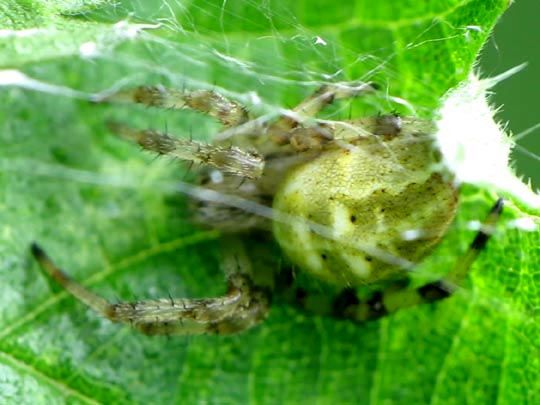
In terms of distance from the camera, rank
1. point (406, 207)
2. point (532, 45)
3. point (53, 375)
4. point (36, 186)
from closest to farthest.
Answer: point (406, 207) → point (53, 375) → point (36, 186) → point (532, 45)

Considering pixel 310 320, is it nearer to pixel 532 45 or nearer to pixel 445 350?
pixel 445 350

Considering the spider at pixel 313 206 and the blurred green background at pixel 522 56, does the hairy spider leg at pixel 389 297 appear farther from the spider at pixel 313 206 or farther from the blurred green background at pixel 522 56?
the blurred green background at pixel 522 56

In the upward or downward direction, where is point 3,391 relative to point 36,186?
downward

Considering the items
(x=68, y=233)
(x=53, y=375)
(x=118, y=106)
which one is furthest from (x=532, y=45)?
(x=53, y=375)

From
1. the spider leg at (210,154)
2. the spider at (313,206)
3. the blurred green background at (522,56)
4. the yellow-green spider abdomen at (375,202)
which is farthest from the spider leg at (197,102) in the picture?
the blurred green background at (522,56)

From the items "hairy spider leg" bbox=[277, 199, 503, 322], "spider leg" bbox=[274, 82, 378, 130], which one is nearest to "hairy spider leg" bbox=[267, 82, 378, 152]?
"spider leg" bbox=[274, 82, 378, 130]

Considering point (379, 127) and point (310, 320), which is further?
point (310, 320)
